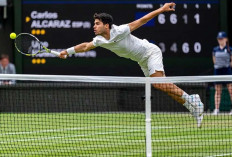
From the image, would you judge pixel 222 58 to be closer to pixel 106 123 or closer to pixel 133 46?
pixel 106 123

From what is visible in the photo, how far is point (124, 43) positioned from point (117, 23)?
616 cm

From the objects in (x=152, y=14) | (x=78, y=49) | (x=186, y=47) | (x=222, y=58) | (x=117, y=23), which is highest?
(x=152, y=14)

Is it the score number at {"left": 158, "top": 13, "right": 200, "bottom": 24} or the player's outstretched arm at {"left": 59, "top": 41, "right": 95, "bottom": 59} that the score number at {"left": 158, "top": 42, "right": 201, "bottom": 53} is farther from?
the player's outstretched arm at {"left": 59, "top": 41, "right": 95, "bottom": 59}

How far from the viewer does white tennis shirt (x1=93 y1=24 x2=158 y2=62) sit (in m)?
9.87

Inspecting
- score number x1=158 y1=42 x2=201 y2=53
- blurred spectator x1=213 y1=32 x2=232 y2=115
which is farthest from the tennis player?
score number x1=158 y1=42 x2=201 y2=53

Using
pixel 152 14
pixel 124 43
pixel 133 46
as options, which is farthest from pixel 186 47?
pixel 152 14

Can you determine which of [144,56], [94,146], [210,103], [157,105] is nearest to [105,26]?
[144,56]

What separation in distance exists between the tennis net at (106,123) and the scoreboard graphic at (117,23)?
484 millimetres

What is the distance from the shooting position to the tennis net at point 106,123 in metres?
9.35

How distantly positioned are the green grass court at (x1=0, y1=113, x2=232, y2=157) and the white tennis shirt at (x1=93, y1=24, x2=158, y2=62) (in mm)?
1165

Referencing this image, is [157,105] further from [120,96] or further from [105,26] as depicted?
[105,26]

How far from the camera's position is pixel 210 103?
15.0 m

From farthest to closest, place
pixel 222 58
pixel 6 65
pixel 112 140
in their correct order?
pixel 6 65
pixel 222 58
pixel 112 140

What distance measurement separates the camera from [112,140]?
1098 centimetres
